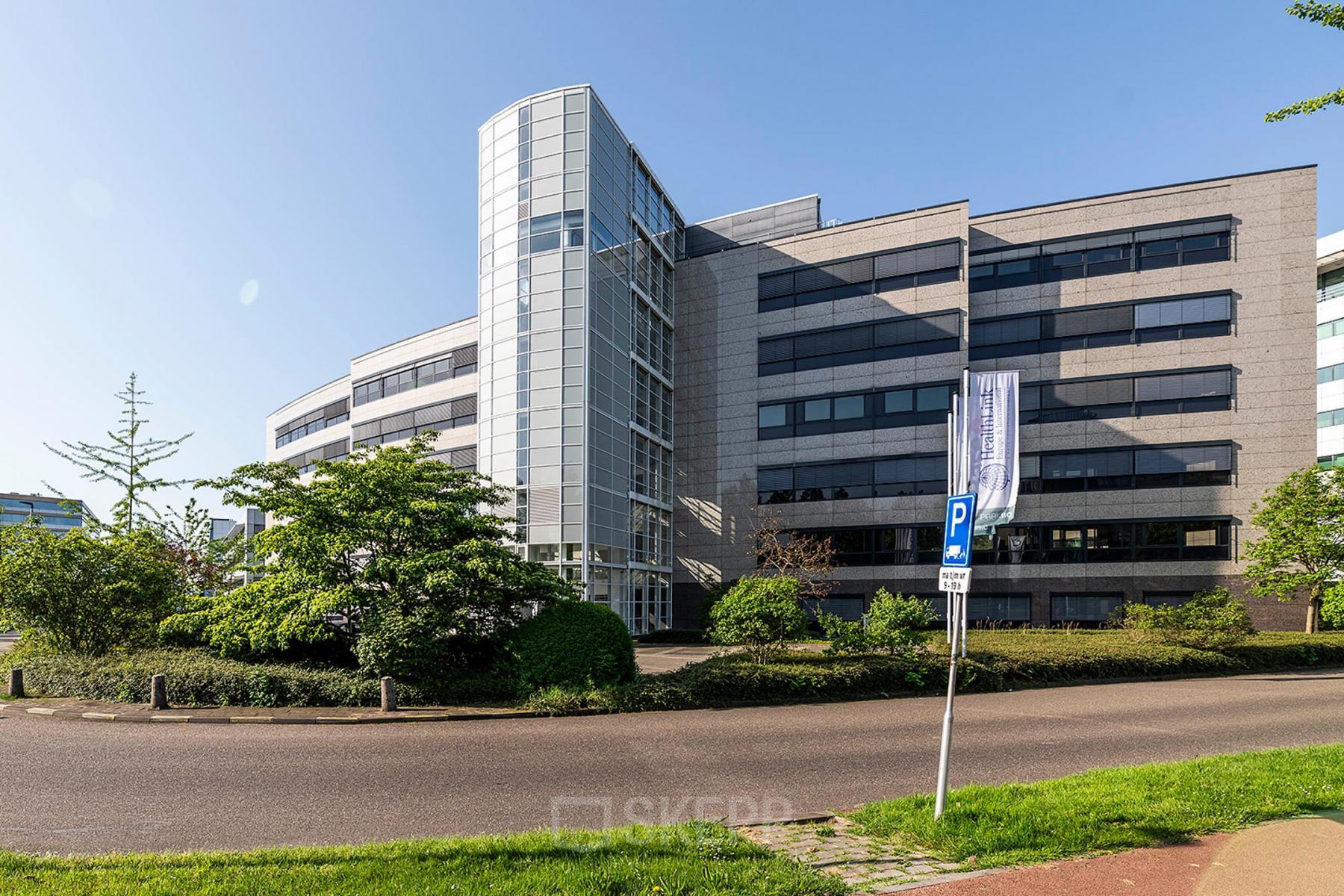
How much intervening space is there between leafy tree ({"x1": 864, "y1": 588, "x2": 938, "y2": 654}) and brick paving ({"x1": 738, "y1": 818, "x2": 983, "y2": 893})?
443 inches

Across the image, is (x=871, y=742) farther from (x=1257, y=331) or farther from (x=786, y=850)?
(x=1257, y=331)

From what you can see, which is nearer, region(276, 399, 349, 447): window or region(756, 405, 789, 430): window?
region(756, 405, 789, 430): window

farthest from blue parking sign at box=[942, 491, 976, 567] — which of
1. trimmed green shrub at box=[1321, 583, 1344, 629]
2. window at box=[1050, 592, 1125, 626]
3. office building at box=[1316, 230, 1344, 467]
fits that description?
office building at box=[1316, 230, 1344, 467]

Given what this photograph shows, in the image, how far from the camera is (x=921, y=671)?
16578mm

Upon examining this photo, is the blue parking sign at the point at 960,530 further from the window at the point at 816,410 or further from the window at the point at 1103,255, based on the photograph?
the window at the point at 1103,255

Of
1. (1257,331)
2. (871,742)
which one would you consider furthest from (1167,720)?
(1257,331)

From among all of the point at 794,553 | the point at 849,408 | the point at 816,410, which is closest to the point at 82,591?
the point at 794,553

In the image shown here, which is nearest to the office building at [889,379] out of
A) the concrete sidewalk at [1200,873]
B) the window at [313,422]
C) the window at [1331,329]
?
the window at [1331,329]

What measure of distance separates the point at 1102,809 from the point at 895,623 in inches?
475

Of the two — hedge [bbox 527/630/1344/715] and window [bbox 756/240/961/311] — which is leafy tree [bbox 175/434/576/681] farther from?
window [bbox 756/240/961/311]

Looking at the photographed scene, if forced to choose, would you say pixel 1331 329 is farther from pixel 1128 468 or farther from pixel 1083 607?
pixel 1083 607

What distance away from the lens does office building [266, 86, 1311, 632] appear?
3139 centimetres

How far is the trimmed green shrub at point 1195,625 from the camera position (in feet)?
70.0

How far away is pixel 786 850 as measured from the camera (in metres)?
5.99
